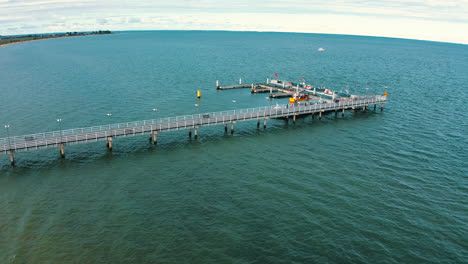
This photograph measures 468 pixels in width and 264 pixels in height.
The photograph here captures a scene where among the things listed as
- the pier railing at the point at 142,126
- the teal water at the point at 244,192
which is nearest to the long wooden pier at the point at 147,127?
the pier railing at the point at 142,126

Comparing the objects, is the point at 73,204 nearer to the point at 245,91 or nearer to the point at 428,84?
the point at 245,91

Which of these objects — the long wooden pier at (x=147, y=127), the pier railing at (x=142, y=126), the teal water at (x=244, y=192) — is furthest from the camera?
the pier railing at (x=142, y=126)

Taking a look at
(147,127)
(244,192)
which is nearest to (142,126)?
(147,127)

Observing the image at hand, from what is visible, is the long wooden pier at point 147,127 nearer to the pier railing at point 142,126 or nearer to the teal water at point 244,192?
the pier railing at point 142,126

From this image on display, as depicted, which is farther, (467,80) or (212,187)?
(467,80)

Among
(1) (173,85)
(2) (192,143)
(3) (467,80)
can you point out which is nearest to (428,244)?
(2) (192,143)

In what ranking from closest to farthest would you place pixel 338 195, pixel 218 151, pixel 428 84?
pixel 338 195, pixel 218 151, pixel 428 84

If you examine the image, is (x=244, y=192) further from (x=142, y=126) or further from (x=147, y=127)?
(x=142, y=126)
